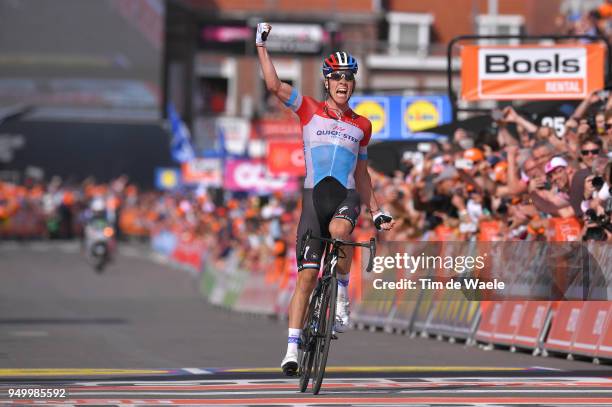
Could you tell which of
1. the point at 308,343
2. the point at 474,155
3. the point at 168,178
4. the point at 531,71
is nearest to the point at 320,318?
the point at 308,343

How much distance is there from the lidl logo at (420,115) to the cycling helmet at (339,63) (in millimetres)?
16014

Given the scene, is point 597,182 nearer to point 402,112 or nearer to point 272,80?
point 272,80

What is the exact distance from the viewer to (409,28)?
74.9 metres

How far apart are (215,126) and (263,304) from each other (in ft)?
143

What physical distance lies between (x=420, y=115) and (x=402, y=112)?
342 millimetres

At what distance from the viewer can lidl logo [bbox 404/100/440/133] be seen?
28.1m

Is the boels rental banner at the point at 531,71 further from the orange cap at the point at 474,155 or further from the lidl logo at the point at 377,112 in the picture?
the lidl logo at the point at 377,112

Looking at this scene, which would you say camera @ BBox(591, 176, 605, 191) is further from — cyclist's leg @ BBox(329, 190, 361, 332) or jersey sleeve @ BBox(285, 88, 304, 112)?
jersey sleeve @ BBox(285, 88, 304, 112)

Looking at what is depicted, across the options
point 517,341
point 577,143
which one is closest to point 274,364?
point 517,341

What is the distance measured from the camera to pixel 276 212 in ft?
109

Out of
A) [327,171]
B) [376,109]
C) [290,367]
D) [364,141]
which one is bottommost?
[290,367]

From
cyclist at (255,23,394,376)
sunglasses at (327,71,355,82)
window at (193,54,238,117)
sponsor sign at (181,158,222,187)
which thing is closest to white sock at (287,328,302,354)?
cyclist at (255,23,394,376)

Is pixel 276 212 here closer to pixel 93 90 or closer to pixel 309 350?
pixel 309 350

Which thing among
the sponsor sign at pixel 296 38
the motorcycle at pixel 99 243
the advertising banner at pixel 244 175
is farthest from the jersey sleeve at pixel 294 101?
the sponsor sign at pixel 296 38
